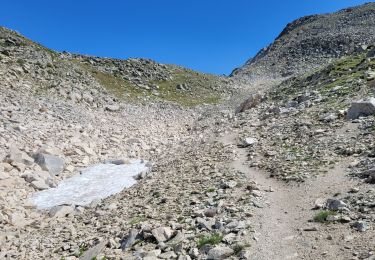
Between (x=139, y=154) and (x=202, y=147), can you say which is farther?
(x=139, y=154)

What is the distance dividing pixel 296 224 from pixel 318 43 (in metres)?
102

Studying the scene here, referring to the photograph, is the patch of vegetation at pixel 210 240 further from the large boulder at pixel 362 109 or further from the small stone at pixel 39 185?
the large boulder at pixel 362 109

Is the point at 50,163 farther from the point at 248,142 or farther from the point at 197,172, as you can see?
the point at 248,142

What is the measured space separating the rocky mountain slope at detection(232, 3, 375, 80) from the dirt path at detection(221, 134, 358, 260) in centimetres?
7543

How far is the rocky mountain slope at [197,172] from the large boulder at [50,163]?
8 cm

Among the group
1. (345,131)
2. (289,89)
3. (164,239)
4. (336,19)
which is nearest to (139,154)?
(345,131)

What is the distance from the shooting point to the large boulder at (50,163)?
82.1 feet

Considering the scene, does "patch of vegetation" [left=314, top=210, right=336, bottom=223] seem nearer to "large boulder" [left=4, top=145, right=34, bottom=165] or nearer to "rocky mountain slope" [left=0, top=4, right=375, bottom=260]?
"rocky mountain slope" [left=0, top=4, right=375, bottom=260]

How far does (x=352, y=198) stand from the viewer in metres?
14.5

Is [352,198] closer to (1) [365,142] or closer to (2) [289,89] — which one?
(1) [365,142]

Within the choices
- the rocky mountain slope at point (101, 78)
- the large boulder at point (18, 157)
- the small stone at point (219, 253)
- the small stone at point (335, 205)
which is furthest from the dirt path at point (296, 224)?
the rocky mountain slope at point (101, 78)

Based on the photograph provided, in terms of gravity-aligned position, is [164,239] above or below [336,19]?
below

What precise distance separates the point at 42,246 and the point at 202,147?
1548 centimetres

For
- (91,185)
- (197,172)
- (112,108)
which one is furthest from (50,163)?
(112,108)
